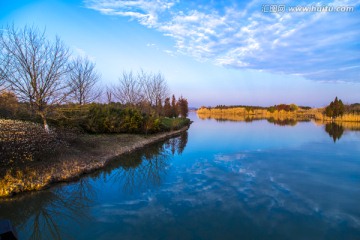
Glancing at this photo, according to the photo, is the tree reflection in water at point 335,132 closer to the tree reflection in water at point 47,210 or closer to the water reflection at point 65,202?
the water reflection at point 65,202

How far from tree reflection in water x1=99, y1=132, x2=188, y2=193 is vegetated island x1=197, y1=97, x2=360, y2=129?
30.5 metres

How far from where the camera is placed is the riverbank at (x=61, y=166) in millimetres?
7011

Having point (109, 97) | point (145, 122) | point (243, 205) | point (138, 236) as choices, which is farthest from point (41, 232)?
point (109, 97)

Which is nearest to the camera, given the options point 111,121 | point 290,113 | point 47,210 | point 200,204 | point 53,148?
point 47,210

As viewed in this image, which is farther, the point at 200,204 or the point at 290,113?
the point at 290,113

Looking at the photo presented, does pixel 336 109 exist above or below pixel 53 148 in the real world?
above

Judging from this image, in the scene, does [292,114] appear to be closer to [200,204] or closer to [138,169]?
[138,169]

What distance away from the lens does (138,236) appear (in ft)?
15.6

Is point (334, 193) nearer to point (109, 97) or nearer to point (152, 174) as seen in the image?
point (152, 174)

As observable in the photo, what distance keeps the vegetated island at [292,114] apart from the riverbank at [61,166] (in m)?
32.8

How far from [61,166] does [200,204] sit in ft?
18.1

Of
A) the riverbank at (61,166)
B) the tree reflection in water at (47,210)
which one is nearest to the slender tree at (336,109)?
the riverbank at (61,166)

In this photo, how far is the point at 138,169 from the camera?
1016cm

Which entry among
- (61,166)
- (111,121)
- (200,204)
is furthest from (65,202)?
(111,121)
